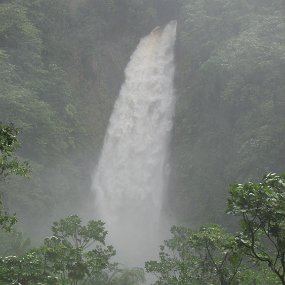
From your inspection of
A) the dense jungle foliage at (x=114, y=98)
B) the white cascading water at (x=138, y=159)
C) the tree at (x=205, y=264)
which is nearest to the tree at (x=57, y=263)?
the tree at (x=205, y=264)

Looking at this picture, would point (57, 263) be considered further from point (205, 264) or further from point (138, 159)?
point (138, 159)

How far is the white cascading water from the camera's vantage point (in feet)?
70.5

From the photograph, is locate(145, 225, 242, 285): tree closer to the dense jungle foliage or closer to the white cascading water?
the dense jungle foliage

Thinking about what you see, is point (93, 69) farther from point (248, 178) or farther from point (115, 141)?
point (248, 178)

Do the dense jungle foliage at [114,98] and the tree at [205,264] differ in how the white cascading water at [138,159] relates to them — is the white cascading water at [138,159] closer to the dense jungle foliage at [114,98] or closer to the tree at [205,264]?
the dense jungle foliage at [114,98]

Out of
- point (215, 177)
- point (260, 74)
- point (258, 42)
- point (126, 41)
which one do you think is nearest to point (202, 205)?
point (215, 177)

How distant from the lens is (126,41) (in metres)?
27.7

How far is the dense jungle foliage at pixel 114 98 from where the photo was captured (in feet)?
59.1

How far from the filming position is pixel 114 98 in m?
25.7

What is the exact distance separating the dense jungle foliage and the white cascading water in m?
0.75

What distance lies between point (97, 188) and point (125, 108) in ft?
17.3

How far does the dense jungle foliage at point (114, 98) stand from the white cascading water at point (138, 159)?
75cm

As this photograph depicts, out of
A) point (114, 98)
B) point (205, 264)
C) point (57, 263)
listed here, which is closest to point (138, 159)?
point (114, 98)

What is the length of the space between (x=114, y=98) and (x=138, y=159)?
4658 millimetres
